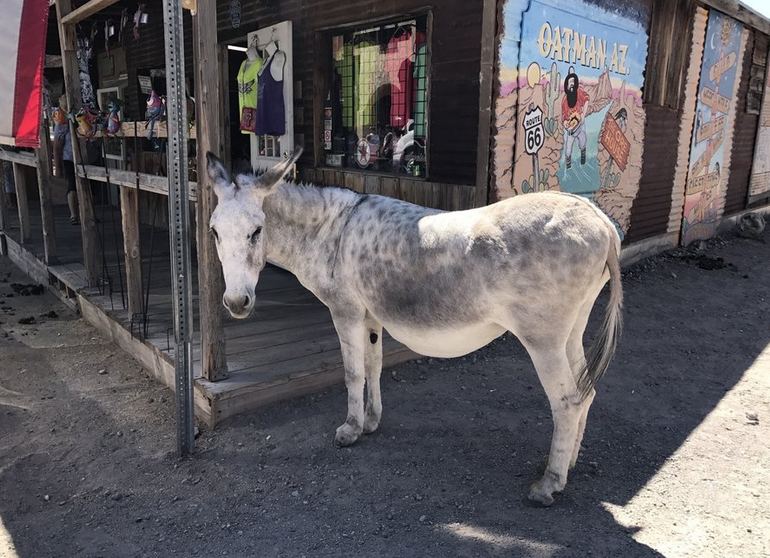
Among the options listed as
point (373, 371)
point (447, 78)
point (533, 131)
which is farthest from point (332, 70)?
point (373, 371)

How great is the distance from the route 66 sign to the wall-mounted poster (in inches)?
329

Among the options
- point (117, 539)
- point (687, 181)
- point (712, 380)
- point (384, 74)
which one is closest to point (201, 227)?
point (117, 539)

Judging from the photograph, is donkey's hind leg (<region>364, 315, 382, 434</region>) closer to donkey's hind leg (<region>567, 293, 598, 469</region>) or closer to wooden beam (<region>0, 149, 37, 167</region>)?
donkey's hind leg (<region>567, 293, 598, 469</region>)

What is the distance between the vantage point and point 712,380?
15.6 ft

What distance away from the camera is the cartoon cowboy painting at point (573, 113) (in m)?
5.95

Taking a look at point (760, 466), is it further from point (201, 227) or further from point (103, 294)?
point (103, 294)

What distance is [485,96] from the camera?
5.00m

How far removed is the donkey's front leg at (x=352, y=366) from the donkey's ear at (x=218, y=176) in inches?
36.8

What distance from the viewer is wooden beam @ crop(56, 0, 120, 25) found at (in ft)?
14.1

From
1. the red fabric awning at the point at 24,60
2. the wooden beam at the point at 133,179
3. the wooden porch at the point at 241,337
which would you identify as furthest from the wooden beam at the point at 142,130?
the wooden porch at the point at 241,337

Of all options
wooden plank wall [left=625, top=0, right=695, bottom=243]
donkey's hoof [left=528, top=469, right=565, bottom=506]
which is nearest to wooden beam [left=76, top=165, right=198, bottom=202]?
donkey's hoof [left=528, top=469, right=565, bottom=506]

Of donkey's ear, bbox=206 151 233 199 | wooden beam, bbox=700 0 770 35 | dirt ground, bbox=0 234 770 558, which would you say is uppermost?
wooden beam, bbox=700 0 770 35

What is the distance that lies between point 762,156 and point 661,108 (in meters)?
5.89

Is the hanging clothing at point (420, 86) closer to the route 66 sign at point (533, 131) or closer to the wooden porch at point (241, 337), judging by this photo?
the route 66 sign at point (533, 131)
